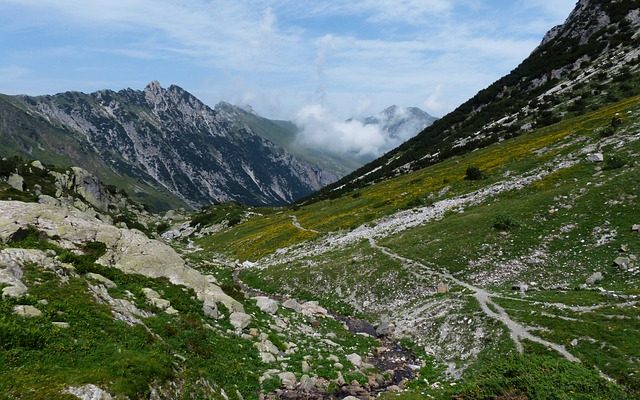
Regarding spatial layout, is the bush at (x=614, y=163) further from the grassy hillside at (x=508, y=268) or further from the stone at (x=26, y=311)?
the stone at (x=26, y=311)

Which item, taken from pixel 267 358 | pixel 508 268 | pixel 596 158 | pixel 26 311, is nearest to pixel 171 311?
pixel 267 358

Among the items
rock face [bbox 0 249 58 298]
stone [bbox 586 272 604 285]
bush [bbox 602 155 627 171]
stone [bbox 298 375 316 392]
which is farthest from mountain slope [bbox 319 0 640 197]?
rock face [bbox 0 249 58 298]

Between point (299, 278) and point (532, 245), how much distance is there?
25.2m

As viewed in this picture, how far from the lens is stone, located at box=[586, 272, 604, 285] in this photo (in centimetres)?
3359

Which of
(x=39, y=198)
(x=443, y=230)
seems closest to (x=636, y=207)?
(x=443, y=230)

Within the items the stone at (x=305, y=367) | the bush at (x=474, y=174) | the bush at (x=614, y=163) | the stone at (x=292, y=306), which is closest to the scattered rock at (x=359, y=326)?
the stone at (x=292, y=306)

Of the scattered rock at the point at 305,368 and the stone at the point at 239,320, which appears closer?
the scattered rock at the point at 305,368

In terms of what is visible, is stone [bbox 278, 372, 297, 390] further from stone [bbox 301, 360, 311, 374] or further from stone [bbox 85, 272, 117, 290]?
stone [bbox 85, 272, 117, 290]

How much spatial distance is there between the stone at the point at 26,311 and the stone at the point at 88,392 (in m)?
5.19

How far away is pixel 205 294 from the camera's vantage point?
29.5 m

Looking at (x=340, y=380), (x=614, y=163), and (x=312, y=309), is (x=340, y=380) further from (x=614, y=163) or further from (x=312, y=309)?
(x=614, y=163)

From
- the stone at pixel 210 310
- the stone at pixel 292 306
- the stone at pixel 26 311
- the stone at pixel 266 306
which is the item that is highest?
→ the stone at pixel 26 311

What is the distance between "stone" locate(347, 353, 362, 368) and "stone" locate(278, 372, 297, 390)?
4972 millimetres

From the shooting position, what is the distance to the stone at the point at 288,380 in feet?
72.3
